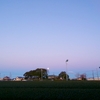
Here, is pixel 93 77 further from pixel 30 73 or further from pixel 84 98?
pixel 84 98

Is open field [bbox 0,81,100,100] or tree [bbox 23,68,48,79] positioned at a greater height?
tree [bbox 23,68,48,79]

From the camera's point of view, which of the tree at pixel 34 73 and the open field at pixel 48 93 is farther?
the tree at pixel 34 73

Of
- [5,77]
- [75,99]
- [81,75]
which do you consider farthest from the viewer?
[5,77]

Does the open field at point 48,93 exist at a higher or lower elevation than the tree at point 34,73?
lower

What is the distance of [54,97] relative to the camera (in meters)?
8.84

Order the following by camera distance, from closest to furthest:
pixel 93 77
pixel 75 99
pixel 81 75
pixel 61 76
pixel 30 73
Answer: pixel 75 99 < pixel 93 77 < pixel 81 75 < pixel 61 76 < pixel 30 73

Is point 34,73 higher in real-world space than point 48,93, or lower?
higher

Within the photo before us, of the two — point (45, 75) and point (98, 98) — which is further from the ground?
point (45, 75)

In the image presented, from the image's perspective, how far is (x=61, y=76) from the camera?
62312mm

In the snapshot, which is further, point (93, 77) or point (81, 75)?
point (81, 75)

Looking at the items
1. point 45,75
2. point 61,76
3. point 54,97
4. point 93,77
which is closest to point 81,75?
point 93,77

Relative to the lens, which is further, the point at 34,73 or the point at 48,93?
the point at 34,73

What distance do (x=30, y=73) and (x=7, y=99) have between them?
63559mm

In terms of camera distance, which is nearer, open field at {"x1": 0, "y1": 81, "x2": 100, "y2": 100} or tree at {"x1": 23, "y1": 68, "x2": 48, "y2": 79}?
open field at {"x1": 0, "y1": 81, "x2": 100, "y2": 100}
